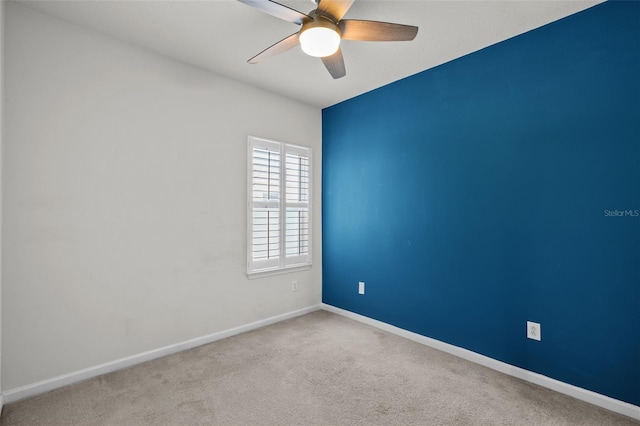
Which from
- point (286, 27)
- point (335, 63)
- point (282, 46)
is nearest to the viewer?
point (282, 46)

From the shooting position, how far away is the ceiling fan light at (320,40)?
1.84 meters

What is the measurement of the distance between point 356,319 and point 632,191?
2.71 meters

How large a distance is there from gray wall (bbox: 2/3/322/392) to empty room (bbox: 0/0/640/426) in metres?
0.01

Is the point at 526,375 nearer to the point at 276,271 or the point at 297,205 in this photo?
the point at 276,271

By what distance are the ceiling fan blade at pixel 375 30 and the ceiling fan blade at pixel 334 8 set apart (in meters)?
0.08

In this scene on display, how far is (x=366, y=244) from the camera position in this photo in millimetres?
3668

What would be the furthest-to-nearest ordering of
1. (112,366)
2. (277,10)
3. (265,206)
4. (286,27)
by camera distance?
(265,206) < (112,366) < (286,27) < (277,10)

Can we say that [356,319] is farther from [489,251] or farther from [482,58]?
[482,58]

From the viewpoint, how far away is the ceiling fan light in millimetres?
1842

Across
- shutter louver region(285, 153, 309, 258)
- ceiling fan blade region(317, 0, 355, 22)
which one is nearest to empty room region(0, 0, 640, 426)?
ceiling fan blade region(317, 0, 355, 22)

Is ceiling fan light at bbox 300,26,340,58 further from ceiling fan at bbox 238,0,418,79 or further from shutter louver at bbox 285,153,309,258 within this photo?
shutter louver at bbox 285,153,309,258

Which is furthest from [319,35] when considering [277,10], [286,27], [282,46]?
[286,27]

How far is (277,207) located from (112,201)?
1637mm

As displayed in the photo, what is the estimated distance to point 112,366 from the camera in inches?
97.9
